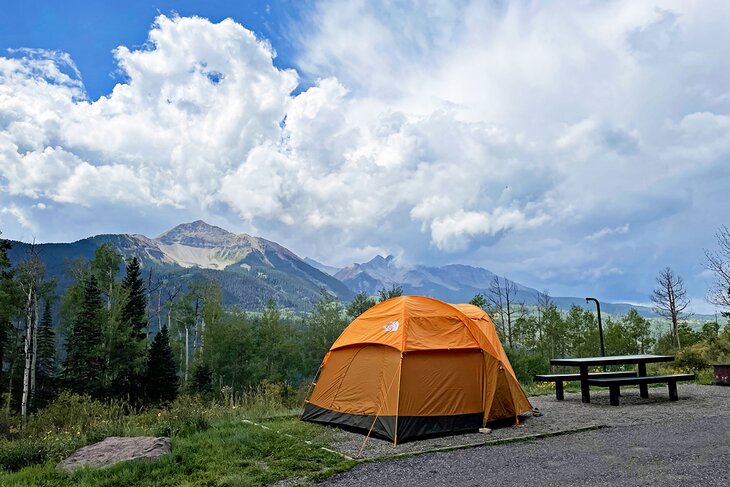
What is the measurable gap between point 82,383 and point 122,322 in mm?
5616

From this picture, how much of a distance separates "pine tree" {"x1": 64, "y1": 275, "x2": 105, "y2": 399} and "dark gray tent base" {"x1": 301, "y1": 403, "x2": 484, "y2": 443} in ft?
107

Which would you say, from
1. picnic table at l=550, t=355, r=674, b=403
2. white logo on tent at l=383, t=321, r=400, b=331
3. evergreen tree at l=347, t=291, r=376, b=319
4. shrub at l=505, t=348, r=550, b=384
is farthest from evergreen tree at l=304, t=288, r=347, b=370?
white logo on tent at l=383, t=321, r=400, b=331

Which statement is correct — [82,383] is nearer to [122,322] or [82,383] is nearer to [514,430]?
[122,322]

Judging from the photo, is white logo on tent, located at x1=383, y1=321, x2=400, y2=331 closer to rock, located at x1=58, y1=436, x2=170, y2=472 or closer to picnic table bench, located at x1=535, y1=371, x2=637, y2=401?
rock, located at x1=58, y1=436, x2=170, y2=472

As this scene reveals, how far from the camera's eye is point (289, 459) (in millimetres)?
7746

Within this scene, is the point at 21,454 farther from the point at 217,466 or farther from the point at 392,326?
the point at 392,326

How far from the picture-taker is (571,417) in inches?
436

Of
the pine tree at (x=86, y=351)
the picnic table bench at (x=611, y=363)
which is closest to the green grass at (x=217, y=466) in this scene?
the picnic table bench at (x=611, y=363)

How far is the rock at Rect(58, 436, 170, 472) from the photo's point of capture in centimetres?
747

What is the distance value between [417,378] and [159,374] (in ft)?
112

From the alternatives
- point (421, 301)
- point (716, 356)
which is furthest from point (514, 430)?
point (716, 356)

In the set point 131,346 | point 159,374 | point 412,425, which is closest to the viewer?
point 412,425

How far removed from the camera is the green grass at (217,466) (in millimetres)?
6718

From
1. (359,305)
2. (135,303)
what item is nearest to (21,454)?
(135,303)
